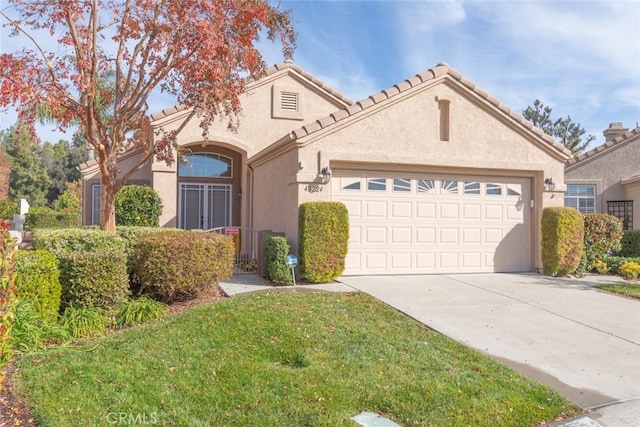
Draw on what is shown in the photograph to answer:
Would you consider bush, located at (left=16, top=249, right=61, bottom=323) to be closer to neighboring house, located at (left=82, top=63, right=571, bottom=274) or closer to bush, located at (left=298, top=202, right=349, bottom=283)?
bush, located at (left=298, top=202, right=349, bottom=283)

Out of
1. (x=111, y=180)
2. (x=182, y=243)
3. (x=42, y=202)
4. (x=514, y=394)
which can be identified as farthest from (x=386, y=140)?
(x=42, y=202)

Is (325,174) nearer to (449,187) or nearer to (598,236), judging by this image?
(449,187)

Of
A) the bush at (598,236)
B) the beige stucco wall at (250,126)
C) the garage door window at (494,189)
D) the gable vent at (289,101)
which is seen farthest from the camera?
the gable vent at (289,101)

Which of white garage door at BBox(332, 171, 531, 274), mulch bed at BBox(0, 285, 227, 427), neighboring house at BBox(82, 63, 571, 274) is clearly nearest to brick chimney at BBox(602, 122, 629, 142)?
neighboring house at BBox(82, 63, 571, 274)

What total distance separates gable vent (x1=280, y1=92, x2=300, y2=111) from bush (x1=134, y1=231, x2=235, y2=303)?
7.87m

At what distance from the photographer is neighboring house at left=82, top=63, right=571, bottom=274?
10.4 m

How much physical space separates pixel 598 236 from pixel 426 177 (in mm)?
5072

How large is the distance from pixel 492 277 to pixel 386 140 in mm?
4132

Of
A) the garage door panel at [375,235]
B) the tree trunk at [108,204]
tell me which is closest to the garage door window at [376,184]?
the garage door panel at [375,235]

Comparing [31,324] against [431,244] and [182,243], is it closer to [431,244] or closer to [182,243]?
[182,243]

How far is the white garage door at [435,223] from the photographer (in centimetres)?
1068

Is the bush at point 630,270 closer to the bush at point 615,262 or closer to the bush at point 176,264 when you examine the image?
the bush at point 615,262

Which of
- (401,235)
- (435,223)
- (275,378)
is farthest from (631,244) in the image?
(275,378)

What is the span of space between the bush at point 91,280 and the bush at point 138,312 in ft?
0.55
